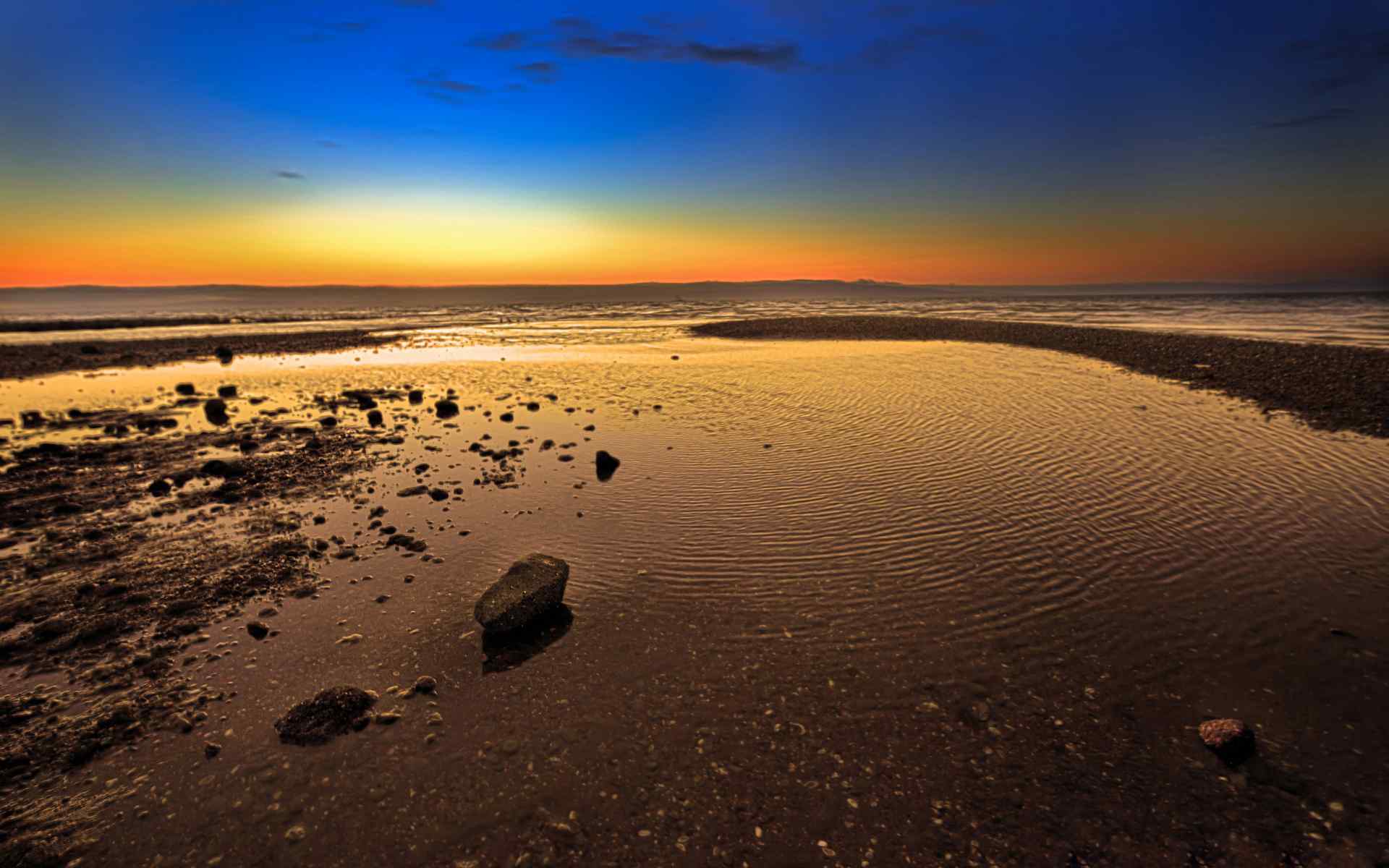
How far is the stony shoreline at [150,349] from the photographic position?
124ft

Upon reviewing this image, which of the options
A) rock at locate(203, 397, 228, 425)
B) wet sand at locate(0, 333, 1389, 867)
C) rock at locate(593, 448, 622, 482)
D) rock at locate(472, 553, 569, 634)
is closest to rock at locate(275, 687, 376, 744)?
wet sand at locate(0, 333, 1389, 867)

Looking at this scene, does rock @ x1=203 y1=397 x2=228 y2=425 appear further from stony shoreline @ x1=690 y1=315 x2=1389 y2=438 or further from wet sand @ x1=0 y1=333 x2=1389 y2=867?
stony shoreline @ x1=690 y1=315 x2=1389 y2=438

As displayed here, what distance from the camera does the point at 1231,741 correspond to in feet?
18.3

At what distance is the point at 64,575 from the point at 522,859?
10.2m

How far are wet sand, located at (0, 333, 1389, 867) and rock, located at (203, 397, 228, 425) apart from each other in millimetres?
4546

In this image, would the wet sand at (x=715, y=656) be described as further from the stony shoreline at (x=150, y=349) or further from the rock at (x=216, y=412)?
the stony shoreline at (x=150, y=349)

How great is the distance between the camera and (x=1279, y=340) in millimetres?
37938

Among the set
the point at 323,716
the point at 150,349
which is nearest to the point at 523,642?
the point at 323,716

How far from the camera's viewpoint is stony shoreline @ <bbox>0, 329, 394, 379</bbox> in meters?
37.7

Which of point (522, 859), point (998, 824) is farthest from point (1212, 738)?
point (522, 859)

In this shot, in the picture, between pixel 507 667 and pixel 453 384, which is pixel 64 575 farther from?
pixel 453 384

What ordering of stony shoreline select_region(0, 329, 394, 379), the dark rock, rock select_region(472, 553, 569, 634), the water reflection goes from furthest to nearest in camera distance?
stony shoreline select_region(0, 329, 394, 379)
the dark rock
rock select_region(472, 553, 569, 634)
the water reflection

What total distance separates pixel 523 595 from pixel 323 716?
2536 millimetres

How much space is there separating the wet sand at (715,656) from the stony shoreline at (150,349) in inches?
1232
